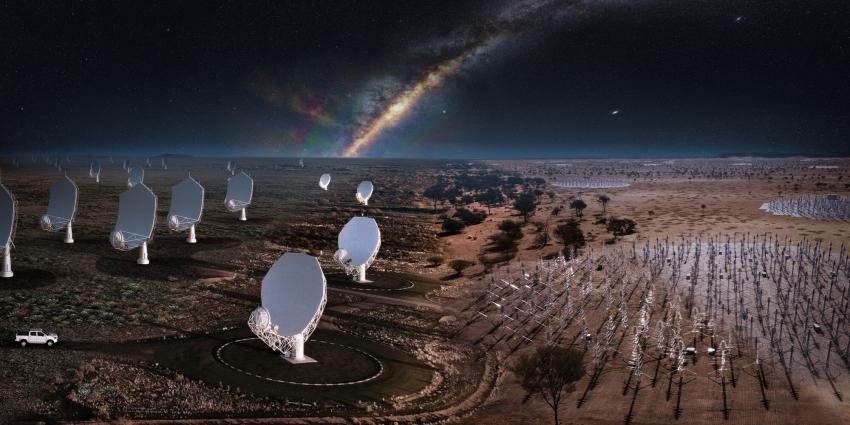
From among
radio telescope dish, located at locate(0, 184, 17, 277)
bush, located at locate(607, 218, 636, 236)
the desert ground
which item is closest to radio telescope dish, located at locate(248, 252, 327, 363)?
the desert ground

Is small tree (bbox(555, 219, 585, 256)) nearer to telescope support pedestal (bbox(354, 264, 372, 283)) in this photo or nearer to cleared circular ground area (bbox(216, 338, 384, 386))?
telescope support pedestal (bbox(354, 264, 372, 283))

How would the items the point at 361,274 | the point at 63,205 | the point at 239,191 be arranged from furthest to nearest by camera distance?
the point at 239,191, the point at 63,205, the point at 361,274

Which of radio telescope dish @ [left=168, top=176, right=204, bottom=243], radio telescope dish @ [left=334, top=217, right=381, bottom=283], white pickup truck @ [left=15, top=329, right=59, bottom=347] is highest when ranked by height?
radio telescope dish @ [left=168, top=176, right=204, bottom=243]

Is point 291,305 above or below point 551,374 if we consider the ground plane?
above

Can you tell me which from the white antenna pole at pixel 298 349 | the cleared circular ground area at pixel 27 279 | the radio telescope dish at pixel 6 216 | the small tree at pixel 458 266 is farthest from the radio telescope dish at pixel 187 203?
the white antenna pole at pixel 298 349

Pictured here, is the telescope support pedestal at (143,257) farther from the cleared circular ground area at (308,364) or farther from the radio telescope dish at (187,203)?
the cleared circular ground area at (308,364)

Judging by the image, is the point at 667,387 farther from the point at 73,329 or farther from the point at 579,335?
the point at 73,329

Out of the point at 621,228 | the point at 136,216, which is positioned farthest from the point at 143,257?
the point at 621,228

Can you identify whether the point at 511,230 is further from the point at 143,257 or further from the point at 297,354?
the point at 297,354
